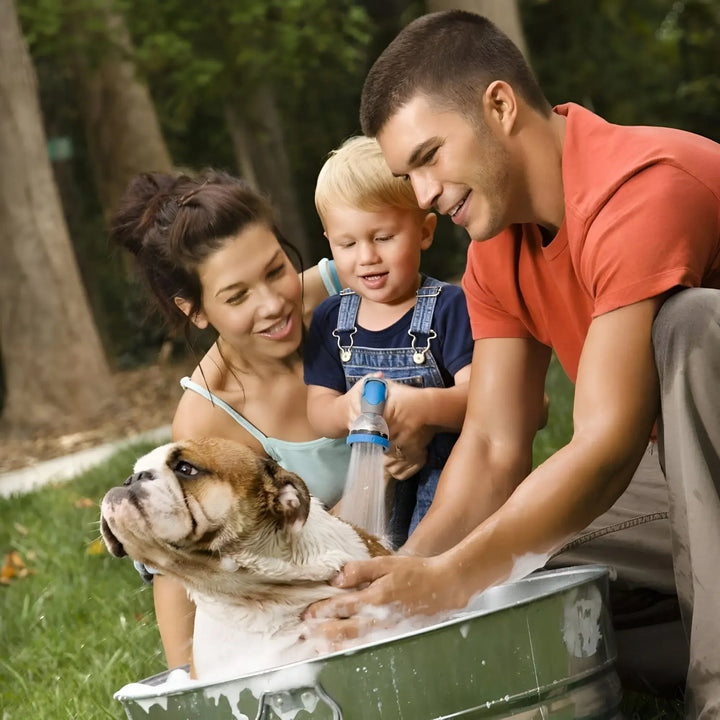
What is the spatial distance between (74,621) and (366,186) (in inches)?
77.7

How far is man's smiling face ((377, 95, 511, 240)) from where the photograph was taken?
2.63 m

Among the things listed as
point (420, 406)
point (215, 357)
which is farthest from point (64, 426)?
point (420, 406)

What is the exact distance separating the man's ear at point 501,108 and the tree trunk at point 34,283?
7.68 m

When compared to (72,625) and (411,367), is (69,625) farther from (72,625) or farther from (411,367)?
(411,367)

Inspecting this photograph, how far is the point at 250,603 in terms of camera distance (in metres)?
2.39

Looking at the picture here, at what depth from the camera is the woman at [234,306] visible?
3334 millimetres

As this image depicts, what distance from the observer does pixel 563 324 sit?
2928mm

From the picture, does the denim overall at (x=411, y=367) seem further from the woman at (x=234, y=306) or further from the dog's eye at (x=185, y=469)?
the dog's eye at (x=185, y=469)

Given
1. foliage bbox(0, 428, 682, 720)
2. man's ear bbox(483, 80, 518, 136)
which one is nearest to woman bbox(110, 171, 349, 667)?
foliage bbox(0, 428, 682, 720)

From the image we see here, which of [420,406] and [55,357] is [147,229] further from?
[55,357]

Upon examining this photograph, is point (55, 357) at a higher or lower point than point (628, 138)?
lower

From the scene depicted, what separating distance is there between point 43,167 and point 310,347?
7.11 meters

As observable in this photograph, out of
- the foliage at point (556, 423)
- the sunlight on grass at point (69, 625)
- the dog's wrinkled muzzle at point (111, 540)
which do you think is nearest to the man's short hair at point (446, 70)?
Result: the dog's wrinkled muzzle at point (111, 540)

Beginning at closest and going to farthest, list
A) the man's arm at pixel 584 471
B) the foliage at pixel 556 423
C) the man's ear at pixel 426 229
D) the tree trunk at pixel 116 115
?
the man's arm at pixel 584 471 → the man's ear at pixel 426 229 → the foliage at pixel 556 423 → the tree trunk at pixel 116 115
